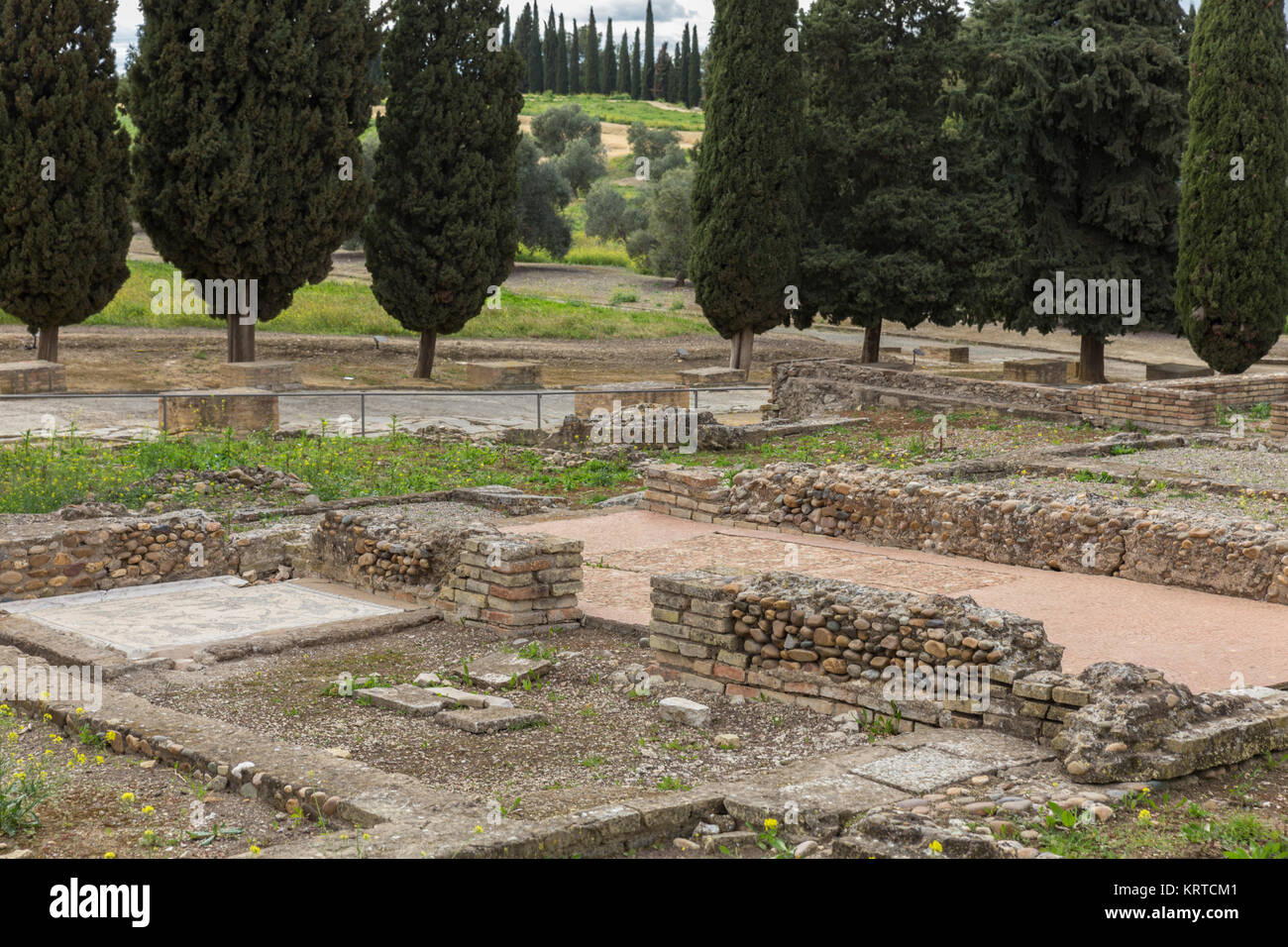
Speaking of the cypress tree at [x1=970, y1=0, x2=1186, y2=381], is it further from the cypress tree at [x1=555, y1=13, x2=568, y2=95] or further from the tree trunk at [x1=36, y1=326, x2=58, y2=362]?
the cypress tree at [x1=555, y1=13, x2=568, y2=95]

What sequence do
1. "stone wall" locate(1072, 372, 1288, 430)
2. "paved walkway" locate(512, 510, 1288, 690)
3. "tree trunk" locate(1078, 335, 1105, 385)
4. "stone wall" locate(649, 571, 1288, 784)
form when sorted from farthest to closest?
"tree trunk" locate(1078, 335, 1105, 385), "stone wall" locate(1072, 372, 1288, 430), "paved walkway" locate(512, 510, 1288, 690), "stone wall" locate(649, 571, 1288, 784)

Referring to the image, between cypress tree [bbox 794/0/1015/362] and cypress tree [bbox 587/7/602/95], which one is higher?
cypress tree [bbox 587/7/602/95]

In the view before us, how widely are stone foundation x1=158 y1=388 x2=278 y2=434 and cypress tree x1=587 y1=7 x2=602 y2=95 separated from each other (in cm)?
7415

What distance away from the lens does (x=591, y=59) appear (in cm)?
9531

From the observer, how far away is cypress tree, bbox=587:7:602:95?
Answer: 306ft

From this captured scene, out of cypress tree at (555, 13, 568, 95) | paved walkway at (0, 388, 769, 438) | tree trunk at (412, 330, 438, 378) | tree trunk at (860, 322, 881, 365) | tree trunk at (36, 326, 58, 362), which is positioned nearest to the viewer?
paved walkway at (0, 388, 769, 438)

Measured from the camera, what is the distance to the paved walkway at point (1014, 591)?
29.1ft

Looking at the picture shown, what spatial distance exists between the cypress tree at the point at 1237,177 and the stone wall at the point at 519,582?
19.4m

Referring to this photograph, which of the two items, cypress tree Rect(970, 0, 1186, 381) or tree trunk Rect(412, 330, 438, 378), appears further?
tree trunk Rect(412, 330, 438, 378)

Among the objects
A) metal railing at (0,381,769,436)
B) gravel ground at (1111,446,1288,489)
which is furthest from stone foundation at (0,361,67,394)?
gravel ground at (1111,446,1288,489)

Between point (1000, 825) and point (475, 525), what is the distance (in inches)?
230

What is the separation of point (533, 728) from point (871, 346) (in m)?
25.1

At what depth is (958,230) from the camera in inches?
1175

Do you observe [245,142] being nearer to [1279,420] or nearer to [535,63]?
[1279,420]
